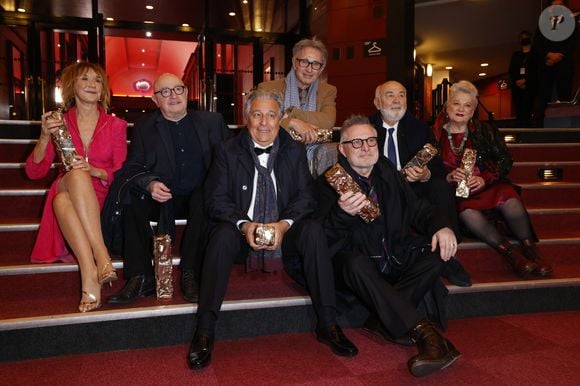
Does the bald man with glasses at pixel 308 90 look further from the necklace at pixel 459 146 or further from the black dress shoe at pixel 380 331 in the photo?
the black dress shoe at pixel 380 331

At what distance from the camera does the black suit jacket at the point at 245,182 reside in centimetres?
228

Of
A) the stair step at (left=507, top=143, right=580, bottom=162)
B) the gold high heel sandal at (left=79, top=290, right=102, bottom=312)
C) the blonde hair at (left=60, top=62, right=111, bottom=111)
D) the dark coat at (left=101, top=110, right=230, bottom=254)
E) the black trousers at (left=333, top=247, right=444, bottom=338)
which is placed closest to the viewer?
the black trousers at (left=333, top=247, right=444, bottom=338)

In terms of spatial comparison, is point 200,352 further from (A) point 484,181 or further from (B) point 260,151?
(A) point 484,181

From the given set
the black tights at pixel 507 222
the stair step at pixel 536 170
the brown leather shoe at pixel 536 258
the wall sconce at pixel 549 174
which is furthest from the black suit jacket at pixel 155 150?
the wall sconce at pixel 549 174

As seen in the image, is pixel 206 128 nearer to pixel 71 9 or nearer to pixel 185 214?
pixel 185 214

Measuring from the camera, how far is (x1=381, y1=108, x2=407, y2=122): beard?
2.87 metres

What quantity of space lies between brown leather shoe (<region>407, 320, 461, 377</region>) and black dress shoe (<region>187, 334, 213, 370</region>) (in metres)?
0.85

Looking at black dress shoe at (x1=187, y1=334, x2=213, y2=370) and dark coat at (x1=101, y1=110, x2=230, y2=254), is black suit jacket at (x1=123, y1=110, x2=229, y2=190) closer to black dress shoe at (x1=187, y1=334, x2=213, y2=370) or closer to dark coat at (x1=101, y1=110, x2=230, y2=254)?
dark coat at (x1=101, y1=110, x2=230, y2=254)

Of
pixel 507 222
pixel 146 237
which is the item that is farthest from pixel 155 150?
pixel 507 222

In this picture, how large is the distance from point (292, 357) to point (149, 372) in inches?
24.5

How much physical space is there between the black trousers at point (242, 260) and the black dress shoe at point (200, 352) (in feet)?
0.12

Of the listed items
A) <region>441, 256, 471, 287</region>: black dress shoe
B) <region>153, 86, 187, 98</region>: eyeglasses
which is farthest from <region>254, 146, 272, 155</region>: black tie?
<region>441, 256, 471, 287</region>: black dress shoe

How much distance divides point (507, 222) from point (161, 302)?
6.83ft

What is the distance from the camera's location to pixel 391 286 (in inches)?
83.5
